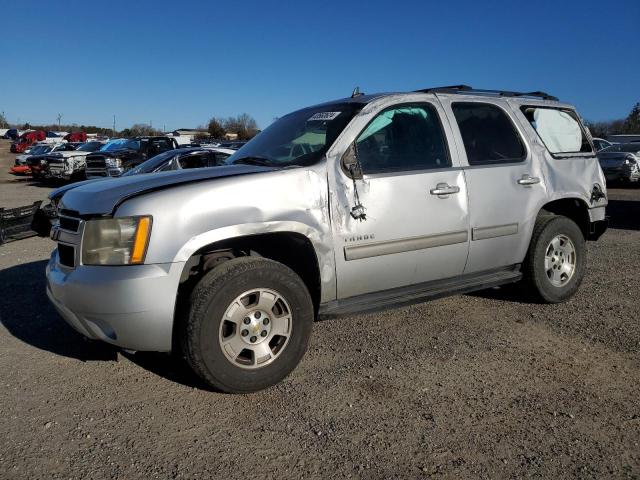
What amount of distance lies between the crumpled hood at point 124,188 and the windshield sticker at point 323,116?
0.68 m

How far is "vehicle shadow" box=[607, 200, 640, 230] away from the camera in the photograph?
31.1 ft

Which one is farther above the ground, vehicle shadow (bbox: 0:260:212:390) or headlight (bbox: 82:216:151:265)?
headlight (bbox: 82:216:151:265)

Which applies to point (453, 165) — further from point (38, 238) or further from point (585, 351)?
point (38, 238)

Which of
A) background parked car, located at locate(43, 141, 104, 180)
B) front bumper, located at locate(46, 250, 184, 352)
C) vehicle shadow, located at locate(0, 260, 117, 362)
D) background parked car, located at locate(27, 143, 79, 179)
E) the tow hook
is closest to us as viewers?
front bumper, located at locate(46, 250, 184, 352)

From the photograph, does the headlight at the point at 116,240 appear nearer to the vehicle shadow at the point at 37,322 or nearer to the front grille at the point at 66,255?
the front grille at the point at 66,255

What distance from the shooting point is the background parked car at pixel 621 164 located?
16.9 meters

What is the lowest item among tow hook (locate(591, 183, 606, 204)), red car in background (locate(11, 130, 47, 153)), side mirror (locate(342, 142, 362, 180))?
tow hook (locate(591, 183, 606, 204))

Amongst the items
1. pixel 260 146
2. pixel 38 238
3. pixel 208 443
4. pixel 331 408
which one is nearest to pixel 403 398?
pixel 331 408

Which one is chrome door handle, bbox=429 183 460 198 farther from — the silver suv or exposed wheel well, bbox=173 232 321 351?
exposed wheel well, bbox=173 232 321 351

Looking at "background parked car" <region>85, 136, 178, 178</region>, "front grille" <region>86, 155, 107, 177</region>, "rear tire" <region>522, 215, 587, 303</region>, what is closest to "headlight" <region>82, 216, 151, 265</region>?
"rear tire" <region>522, 215, 587, 303</region>

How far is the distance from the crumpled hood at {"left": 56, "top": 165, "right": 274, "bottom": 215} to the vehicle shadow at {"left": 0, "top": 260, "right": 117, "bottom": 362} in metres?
1.15

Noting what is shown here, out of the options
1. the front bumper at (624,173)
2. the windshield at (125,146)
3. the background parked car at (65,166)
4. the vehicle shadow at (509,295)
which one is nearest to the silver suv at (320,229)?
the vehicle shadow at (509,295)

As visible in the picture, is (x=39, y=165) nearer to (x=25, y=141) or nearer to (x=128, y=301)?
(x=128, y=301)

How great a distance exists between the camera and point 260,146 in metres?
4.32
